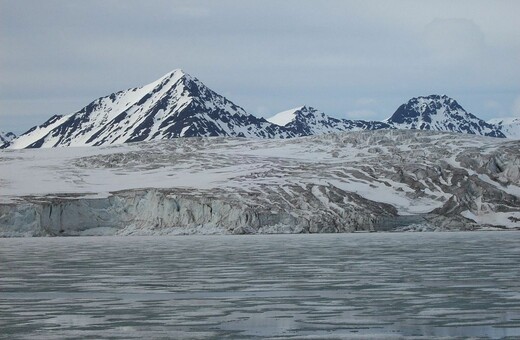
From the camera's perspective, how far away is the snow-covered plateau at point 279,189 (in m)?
113

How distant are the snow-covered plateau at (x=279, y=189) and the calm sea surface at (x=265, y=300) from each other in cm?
6976

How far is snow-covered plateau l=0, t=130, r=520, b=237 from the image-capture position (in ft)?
370

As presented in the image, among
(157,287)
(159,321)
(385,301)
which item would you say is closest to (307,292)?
(385,301)

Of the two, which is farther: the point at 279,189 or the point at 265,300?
the point at 279,189

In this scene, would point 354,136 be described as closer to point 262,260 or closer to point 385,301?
point 262,260

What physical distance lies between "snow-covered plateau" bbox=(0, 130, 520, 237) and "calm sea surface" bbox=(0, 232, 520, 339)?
69.8 m

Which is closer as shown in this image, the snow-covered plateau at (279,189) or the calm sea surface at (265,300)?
the calm sea surface at (265,300)

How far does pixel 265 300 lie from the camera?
26016mm

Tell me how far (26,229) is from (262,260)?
2807 inches

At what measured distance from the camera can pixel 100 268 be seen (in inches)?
1597

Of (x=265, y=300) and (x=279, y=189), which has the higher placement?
(x=279, y=189)

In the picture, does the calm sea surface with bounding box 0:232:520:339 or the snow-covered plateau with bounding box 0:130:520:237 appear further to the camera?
the snow-covered plateau with bounding box 0:130:520:237

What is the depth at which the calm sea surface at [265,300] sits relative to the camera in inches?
790

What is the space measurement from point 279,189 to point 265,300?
98.4 meters
